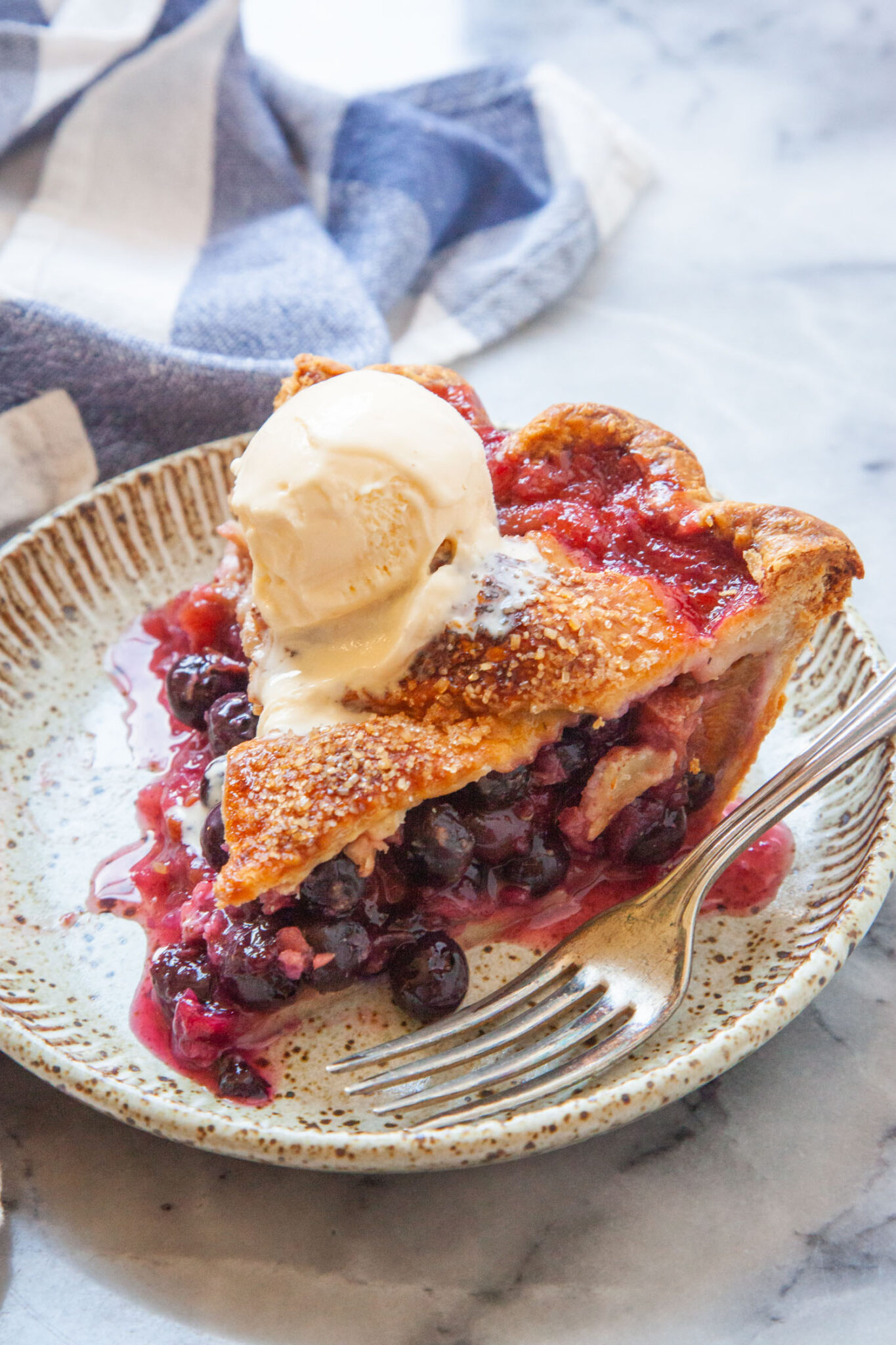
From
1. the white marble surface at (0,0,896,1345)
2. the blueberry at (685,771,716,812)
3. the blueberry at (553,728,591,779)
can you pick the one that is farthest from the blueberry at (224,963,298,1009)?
the blueberry at (685,771,716,812)

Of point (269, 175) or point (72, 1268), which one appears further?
point (269, 175)

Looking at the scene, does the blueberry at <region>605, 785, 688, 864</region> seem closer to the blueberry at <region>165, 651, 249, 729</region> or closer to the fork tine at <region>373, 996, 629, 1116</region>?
the fork tine at <region>373, 996, 629, 1116</region>

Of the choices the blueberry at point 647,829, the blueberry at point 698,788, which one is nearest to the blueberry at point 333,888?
the blueberry at point 647,829

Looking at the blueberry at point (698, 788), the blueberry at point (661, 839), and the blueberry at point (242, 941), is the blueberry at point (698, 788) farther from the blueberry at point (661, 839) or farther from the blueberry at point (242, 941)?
the blueberry at point (242, 941)

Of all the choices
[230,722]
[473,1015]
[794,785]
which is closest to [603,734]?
[794,785]

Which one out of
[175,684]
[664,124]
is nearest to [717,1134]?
[175,684]

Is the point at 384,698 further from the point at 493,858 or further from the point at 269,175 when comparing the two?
the point at 269,175

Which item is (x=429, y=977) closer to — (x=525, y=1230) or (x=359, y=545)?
(x=525, y=1230)
